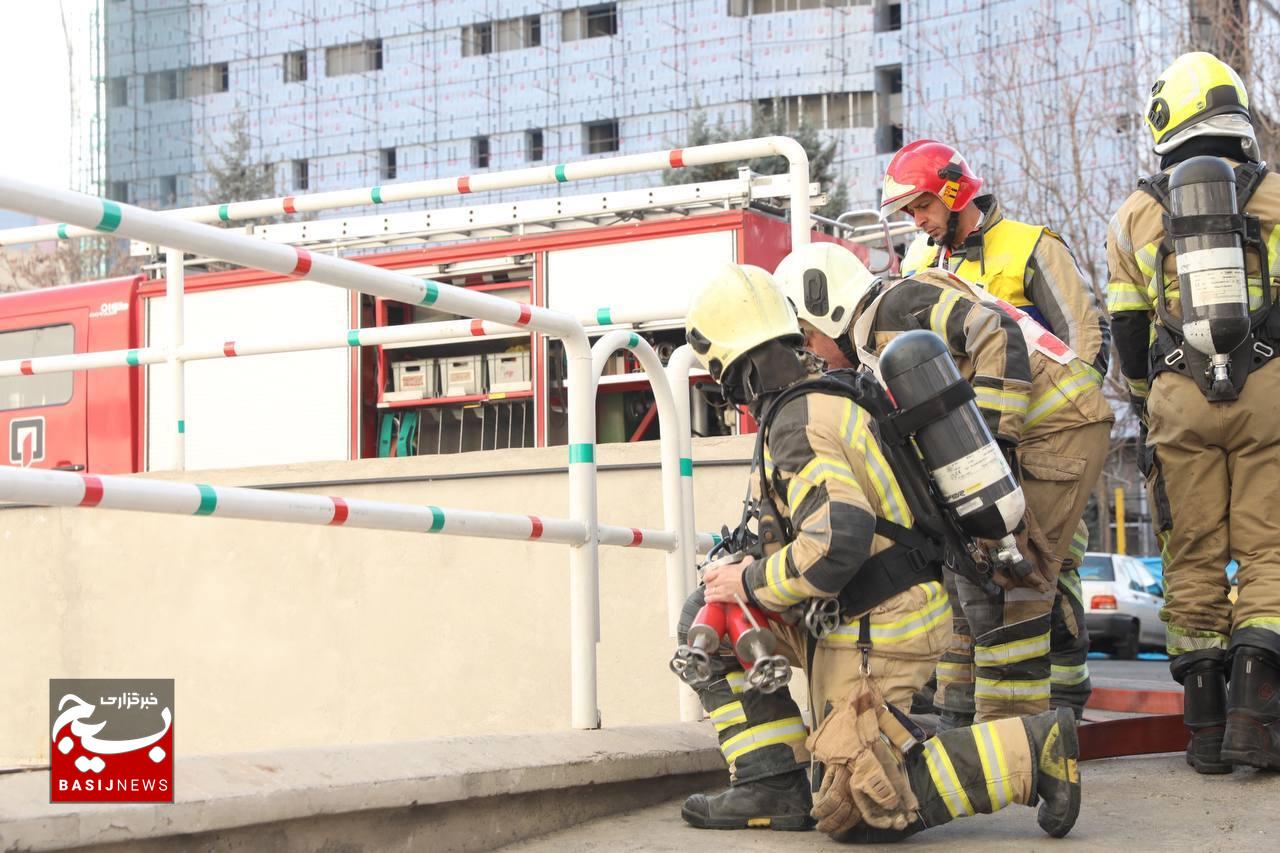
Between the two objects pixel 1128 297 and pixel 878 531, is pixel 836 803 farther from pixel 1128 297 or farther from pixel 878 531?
pixel 1128 297

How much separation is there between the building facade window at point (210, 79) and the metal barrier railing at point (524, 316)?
154ft

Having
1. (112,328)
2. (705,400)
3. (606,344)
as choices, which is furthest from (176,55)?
→ (606,344)

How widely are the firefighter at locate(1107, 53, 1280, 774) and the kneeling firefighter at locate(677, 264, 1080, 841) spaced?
1100 millimetres

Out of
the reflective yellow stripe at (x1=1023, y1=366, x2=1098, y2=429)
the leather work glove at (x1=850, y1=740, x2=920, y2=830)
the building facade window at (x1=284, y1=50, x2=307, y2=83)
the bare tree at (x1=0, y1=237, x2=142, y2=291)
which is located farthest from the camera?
the building facade window at (x1=284, y1=50, x2=307, y2=83)

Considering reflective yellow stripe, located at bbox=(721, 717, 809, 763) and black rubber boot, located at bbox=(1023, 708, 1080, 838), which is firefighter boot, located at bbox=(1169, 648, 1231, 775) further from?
reflective yellow stripe, located at bbox=(721, 717, 809, 763)

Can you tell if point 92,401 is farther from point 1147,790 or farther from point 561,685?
point 1147,790

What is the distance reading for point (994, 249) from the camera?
4848mm

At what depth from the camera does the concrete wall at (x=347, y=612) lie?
614cm

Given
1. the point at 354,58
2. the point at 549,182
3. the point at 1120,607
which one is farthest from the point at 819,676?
the point at 354,58

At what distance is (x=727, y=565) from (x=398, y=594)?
3.11m

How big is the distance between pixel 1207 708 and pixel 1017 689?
1.64ft

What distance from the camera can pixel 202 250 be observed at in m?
3.24

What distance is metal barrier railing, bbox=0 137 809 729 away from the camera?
9.57 feet

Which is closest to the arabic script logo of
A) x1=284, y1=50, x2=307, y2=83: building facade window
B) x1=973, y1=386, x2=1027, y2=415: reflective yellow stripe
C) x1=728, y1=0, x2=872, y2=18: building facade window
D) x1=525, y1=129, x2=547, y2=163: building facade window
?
x1=973, y1=386, x2=1027, y2=415: reflective yellow stripe
